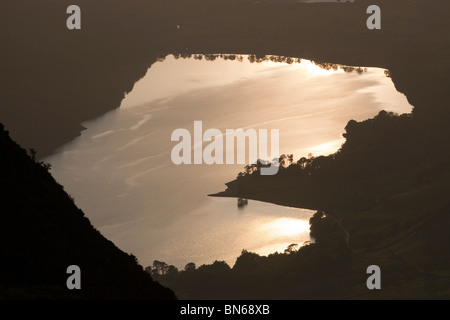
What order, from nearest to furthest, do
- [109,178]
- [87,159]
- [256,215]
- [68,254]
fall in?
[68,254]
[256,215]
[109,178]
[87,159]

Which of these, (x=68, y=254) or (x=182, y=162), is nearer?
(x=68, y=254)

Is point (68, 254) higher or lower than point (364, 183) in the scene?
lower

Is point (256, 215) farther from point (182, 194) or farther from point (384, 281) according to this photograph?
point (384, 281)

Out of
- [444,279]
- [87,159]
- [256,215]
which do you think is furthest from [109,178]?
[444,279]
